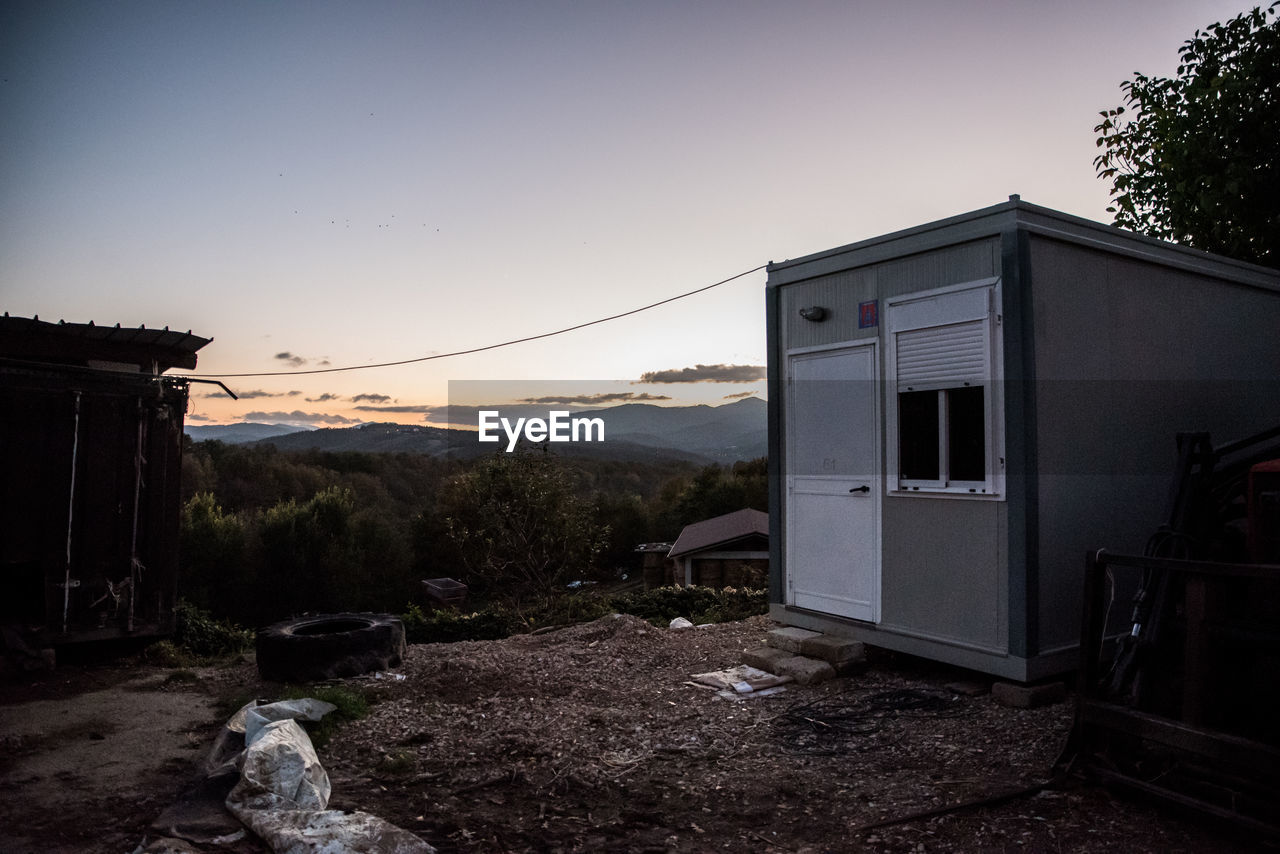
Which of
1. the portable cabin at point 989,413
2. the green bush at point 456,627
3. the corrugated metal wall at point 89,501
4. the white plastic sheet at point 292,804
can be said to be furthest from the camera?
the green bush at point 456,627

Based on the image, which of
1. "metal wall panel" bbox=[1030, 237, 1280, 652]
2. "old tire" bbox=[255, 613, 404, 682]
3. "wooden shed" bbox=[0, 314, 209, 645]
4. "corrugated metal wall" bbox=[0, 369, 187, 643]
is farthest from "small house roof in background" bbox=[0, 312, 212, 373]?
"metal wall panel" bbox=[1030, 237, 1280, 652]

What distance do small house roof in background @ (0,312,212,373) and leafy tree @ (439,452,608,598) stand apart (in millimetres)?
9227

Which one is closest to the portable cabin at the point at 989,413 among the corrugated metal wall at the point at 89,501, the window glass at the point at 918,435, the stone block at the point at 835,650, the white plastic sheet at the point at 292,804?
the window glass at the point at 918,435

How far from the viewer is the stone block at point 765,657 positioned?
602cm

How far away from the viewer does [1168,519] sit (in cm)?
409

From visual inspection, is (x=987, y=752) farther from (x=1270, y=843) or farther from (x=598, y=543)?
(x=598, y=543)

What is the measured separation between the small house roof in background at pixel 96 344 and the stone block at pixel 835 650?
6.81 m

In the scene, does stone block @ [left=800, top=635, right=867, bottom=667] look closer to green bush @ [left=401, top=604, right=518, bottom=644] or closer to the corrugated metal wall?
the corrugated metal wall

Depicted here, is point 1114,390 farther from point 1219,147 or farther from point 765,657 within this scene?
point 1219,147

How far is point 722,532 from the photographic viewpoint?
19.5m

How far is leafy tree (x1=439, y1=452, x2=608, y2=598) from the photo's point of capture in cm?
1708

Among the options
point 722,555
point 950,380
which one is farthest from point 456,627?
point 950,380

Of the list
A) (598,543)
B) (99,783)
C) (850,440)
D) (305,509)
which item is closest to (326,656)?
(99,783)

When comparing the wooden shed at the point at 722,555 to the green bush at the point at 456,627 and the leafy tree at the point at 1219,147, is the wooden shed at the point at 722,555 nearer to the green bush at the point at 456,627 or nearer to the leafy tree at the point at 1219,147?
the green bush at the point at 456,627
